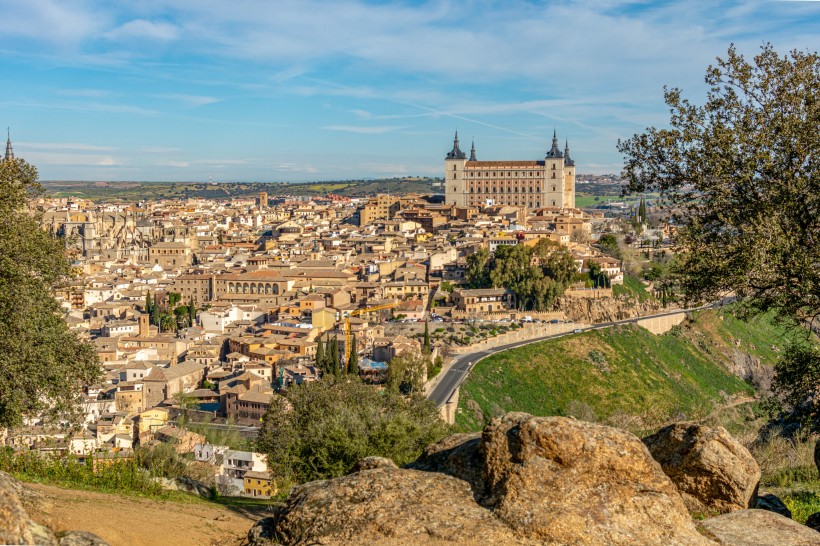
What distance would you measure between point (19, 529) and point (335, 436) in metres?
6.82

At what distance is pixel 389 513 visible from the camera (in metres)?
4.93

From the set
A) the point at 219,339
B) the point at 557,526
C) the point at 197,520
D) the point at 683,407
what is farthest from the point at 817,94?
the point at 219,339

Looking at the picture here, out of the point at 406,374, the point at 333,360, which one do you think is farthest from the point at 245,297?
the point at 406,374

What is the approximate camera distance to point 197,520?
647 centimetres

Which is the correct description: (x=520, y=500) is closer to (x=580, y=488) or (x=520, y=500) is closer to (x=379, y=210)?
(x=580, y=488)

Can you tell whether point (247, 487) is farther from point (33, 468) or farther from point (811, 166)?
point (811, 166)

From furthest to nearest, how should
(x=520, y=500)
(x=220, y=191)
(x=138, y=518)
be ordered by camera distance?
(x=220, y=191) < (x=138, y=518) < (x=520, y=500)

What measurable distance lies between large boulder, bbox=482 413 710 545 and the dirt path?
1.99 meters

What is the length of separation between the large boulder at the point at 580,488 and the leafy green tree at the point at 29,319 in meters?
6.04

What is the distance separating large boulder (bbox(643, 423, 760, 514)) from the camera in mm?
6270

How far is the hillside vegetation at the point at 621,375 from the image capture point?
33688mm

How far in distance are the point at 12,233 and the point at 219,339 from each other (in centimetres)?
3496

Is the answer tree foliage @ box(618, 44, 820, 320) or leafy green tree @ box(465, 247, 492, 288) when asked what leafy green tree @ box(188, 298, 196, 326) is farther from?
tree foliage @ box(618, 44, 820, 320)

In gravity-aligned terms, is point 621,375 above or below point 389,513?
below
